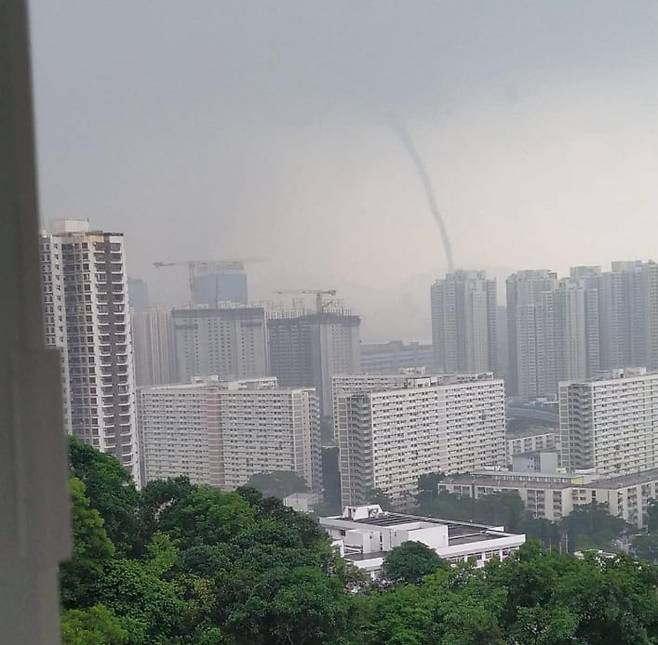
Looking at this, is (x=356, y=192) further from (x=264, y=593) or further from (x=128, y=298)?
(x=264, y=593)

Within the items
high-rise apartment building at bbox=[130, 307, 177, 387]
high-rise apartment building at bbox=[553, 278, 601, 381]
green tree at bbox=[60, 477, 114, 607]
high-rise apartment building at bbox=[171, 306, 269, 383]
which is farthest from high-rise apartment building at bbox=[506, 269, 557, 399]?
green tree at bbox=[60, 477, 114, 607]

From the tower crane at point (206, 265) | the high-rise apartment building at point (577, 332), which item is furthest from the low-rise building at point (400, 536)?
the tower crane at point (206, 265)

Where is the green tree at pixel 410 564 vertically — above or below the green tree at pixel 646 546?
below

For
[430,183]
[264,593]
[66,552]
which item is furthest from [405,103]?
[66,552]

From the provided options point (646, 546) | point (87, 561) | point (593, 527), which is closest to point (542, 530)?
point (593, 527)

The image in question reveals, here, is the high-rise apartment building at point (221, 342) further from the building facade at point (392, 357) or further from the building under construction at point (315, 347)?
the building facade at point (392, 357)

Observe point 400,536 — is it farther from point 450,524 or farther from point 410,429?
point 410,429
